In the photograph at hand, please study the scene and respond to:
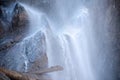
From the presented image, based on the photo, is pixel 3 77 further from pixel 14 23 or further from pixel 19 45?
pixel 14 23

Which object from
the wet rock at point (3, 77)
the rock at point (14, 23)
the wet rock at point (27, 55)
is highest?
the rock at point (14, 23)

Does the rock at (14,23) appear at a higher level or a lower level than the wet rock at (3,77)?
higher

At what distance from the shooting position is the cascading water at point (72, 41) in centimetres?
1648

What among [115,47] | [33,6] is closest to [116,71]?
[115,47]

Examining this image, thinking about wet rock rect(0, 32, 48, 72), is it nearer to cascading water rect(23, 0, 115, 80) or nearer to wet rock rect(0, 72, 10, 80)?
cascading water rect(23, 0, 115, 80)

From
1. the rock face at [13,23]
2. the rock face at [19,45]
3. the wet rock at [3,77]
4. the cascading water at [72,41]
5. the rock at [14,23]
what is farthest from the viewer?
the rock face at [13,23]

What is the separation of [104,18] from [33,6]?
292 inches

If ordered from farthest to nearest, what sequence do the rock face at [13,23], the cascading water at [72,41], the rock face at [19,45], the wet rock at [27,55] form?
the rock face at [13,23] < the cascading water at [72,41] < the rock face at [19,45] < the wet rock at [27,55]

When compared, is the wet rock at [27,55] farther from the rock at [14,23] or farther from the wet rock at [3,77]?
the wet rock at [3,77]

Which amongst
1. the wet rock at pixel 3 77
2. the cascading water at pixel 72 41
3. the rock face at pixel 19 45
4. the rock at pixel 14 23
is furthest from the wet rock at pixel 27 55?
the wet rock at pixel 3 77

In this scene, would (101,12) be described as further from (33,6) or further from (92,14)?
(33,6)

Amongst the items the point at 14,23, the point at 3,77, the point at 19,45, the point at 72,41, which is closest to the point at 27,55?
the point at 19,45

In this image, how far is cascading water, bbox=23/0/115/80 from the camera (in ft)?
54.1

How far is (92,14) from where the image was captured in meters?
19.0
